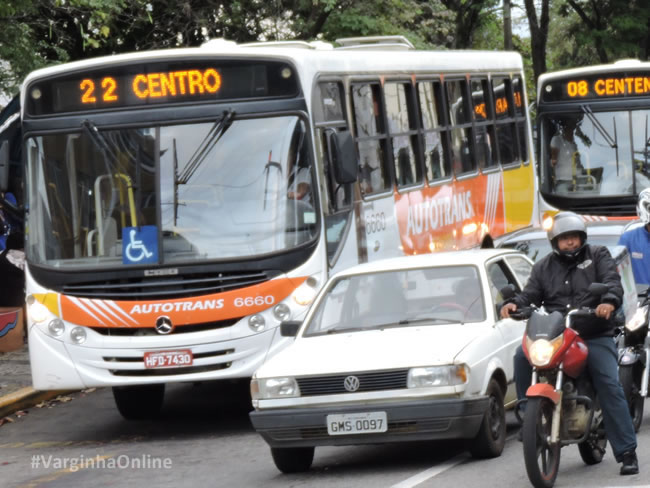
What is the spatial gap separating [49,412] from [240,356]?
11.3 ft

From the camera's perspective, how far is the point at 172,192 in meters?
12.2

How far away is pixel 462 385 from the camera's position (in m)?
9.32

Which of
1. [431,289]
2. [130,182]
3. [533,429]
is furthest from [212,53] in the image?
[533,429]

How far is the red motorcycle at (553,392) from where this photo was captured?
8094mm

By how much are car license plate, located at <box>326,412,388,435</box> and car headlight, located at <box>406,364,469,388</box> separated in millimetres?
328

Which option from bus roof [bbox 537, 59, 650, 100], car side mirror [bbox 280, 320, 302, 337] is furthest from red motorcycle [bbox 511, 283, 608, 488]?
bus roof [bbox 537, 59, 650, 100]

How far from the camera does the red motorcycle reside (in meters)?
8.09

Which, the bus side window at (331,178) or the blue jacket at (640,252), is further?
the bus side window at (331,178)

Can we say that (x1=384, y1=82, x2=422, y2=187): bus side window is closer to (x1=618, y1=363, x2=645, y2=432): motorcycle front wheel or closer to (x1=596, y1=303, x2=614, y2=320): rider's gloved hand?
(x1=618, y1=363, x2=645, y2=432): motorcycle front wheel

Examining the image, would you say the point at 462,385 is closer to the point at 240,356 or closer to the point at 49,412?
the point at 240,356

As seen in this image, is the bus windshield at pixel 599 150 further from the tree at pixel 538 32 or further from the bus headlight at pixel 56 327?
the tree at pixel 538 32

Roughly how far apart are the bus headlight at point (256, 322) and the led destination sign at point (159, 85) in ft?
6.18

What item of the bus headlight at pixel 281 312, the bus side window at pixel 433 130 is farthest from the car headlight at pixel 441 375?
the bus side window at pixel 433 130

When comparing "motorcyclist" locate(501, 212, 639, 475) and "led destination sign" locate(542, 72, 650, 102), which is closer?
"motorcyclist" locate(501, 212, 639, 475)
